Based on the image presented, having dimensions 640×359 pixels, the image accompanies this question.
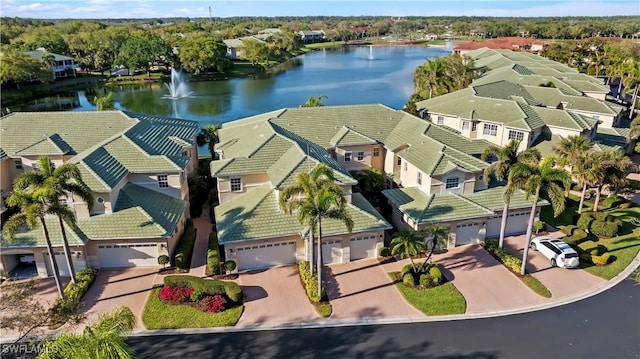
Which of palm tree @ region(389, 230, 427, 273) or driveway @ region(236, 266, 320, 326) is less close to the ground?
palm tree @ region(389, 230, 427, 273)

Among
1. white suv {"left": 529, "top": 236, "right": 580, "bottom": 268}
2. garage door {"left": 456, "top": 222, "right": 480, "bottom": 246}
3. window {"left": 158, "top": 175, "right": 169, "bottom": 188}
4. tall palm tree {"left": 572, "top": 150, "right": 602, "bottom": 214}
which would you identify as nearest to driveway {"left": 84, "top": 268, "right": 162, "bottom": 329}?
window {"left": 158, "top": 175, "right": 169, "bottom": 188}

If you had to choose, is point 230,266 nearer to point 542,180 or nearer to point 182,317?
point 182,317

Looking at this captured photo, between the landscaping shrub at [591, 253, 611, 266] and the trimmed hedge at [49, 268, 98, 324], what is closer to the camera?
the trimmed hedge at [49, 268, 98, 324]

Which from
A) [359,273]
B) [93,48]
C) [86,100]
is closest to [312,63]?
[93,48]

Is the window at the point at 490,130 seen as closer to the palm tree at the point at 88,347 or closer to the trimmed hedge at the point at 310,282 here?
the trimmed hedge at the point at 310,282

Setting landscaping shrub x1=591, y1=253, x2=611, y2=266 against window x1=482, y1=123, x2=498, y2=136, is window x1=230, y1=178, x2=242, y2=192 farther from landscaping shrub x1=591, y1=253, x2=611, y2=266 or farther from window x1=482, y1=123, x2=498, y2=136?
window x1=482, y1=123, x2=498, y2=136

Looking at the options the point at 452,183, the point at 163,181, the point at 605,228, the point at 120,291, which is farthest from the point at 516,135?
the point at 120,291

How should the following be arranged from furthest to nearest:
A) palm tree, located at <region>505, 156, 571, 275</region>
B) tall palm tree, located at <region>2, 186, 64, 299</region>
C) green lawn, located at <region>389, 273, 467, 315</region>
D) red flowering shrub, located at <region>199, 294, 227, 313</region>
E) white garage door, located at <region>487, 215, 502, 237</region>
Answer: white garage door, located at <region>487, 215, 502, 237</region>, palm tree, located at <region>505, 156, 571, 275</region>, green lawn, located at <region>389, 273, 467, 315</region>, red flowering shrub, located at <region>199, 294, 227, 313</region>, tall palm tree, located at <region>2, 186, 64, 299</region>

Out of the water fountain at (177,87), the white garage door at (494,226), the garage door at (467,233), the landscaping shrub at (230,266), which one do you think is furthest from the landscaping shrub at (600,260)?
the water fountain at (177,87)
